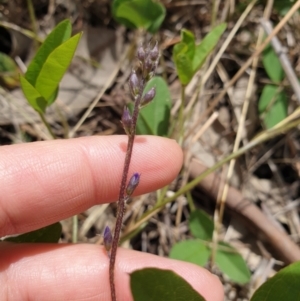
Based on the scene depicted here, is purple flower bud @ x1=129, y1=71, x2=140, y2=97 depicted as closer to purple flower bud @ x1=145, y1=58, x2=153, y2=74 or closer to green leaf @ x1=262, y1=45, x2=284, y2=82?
purple flower bud @ x1=145, y1=58, x2=153, y2=74

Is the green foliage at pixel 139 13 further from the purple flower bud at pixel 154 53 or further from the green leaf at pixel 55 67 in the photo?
the purple flower bud at pixel 154 53

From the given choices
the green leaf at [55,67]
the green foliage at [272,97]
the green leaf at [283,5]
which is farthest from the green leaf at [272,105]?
the green leaf at [55,67]

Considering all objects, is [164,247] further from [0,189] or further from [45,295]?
[0,189]

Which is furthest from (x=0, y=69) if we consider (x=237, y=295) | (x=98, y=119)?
(x=237, y=295)

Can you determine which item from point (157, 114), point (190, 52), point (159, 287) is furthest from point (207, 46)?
point (159, 287)

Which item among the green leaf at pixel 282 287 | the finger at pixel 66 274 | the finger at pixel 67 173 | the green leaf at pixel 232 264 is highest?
the green leaf at pixel 282 287

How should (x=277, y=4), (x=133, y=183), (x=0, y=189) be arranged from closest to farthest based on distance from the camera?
(x=133, y=183), (x=0, y=189), (x=277, y=4)

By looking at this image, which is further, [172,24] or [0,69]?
[172,24]
